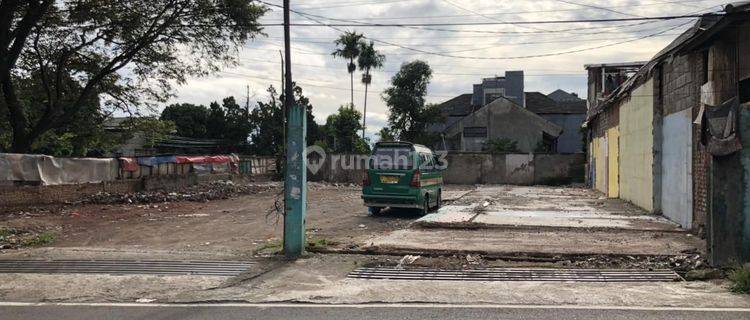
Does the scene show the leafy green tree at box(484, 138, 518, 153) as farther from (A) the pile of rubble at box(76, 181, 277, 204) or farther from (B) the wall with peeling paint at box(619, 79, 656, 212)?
(B) the wall with peeling paint at box(619, 79, 656, 212)

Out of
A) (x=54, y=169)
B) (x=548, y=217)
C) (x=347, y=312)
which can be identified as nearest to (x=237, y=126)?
(x=54, y=169)

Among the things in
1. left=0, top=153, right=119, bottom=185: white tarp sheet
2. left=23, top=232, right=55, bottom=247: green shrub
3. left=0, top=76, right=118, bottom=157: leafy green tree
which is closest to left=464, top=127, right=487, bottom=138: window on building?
left=0, top=76, right=118, bottom=157: leafy green tree

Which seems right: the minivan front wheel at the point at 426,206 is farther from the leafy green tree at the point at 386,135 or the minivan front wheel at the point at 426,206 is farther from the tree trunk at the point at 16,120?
the leafy green tree at the point at 386,135

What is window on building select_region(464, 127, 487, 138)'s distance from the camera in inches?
2110

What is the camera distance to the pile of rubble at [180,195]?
2247 centimetres

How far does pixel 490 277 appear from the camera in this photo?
8805mm

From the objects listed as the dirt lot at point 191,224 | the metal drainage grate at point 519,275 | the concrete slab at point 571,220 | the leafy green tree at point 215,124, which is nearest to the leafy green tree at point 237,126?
the leafy green tree at point 215,124

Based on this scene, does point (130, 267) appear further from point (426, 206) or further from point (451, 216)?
point (426, 206)

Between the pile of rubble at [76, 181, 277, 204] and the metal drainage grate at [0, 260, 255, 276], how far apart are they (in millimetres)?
12550

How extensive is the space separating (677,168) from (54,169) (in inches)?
767

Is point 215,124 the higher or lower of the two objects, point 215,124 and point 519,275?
the higher

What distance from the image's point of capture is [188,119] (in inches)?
2958

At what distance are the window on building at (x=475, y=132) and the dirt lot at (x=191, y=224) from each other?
32332 mm

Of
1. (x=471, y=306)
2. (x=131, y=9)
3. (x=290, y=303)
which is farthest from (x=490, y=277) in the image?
(x=131, y=9)
